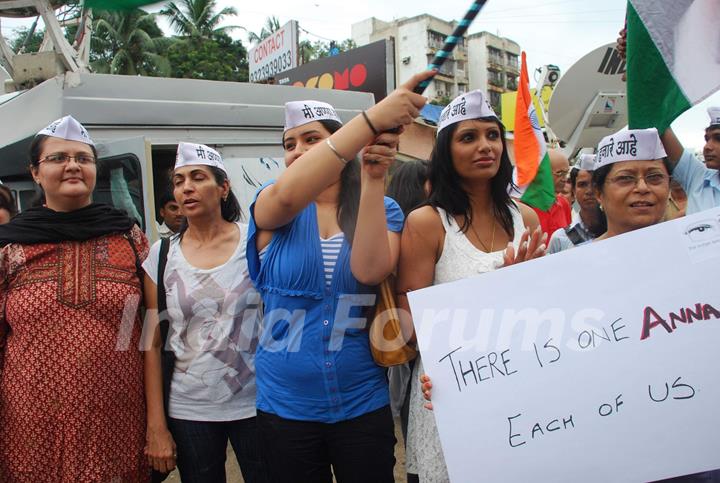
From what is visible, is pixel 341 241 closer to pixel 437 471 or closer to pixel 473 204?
pixel 473 204

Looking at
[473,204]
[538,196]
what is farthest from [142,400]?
[538,196]

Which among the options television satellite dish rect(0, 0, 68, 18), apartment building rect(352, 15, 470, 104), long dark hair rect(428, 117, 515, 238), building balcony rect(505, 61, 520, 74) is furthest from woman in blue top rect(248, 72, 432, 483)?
building balcony rect(505, 61, 520, 74)

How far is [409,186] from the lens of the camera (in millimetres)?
2787

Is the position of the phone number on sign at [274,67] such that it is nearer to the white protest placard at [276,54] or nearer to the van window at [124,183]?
the white protest placard at [276,54]

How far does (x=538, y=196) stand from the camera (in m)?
3.78

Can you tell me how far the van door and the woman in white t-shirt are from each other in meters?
1.82

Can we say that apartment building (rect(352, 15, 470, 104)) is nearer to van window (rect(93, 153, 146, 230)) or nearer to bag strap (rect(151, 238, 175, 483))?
van window (rect(93, 153, 146, 230))

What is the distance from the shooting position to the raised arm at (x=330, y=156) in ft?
4.21

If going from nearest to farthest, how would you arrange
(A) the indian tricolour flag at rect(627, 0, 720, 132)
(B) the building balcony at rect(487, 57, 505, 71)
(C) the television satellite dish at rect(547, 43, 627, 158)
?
(A) the indian tricolour flag at rect(627, 0, 720, 132)
(C) the television satellite dish at rect(547, 43, 627, 158)
(B) the building balcony at rect(487, 57, 505, 71)

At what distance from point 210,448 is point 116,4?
1.57m

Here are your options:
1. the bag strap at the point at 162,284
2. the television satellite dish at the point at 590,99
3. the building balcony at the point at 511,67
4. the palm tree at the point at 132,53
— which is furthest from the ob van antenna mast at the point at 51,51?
the building balcony at the point at 511,67

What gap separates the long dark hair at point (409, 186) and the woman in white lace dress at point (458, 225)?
774 millimetres

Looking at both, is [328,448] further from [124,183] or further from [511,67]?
[511,67]

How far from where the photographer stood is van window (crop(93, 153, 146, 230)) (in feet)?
12.6
